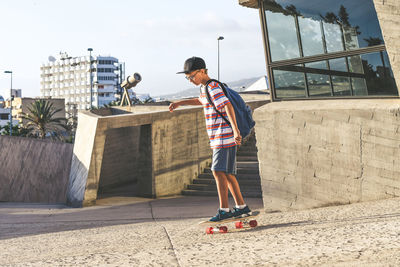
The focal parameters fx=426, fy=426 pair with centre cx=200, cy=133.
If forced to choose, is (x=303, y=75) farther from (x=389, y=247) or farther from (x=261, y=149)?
(x=389, y=247)

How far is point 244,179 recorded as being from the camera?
13344 mm

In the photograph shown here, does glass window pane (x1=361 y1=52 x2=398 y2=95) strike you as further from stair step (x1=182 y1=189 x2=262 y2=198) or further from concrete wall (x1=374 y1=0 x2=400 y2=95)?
stair step (x1=182 y1=189 x2=262 y2=198)

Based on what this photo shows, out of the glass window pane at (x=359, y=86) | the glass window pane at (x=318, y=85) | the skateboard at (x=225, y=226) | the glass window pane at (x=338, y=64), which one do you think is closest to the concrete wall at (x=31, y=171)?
the glass window pane at (x=318, y=85)

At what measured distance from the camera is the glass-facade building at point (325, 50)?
20.5 feet

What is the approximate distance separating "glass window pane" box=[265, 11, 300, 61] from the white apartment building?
153m

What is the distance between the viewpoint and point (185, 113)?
15195 millimetres

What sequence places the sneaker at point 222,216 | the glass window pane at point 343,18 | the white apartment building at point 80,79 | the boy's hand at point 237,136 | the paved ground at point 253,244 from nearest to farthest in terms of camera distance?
the paved ground at point 253,244 → the boy's hand at point 237,136 → the sneaker at point 222,216 → the glass window pane at point 343,18 → the white apartment building at point 80,79

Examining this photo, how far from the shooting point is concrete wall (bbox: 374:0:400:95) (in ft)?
18.3

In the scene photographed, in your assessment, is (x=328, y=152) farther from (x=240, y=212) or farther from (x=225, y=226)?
(x=225, y=226)

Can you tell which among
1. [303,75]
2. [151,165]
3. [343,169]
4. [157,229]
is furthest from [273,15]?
[151,165]

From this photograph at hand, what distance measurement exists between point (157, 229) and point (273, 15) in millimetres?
4187

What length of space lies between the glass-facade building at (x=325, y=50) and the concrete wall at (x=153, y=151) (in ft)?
22.0

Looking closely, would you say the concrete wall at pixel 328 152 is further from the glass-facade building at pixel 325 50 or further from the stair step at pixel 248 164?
the stair step at pixel 248 164

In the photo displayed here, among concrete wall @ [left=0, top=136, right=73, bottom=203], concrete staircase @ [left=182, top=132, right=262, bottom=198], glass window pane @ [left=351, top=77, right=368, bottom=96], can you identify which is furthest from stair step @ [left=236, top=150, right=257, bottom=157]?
glass window pane @ [left=351, top=77, right=368, bottom=96]
